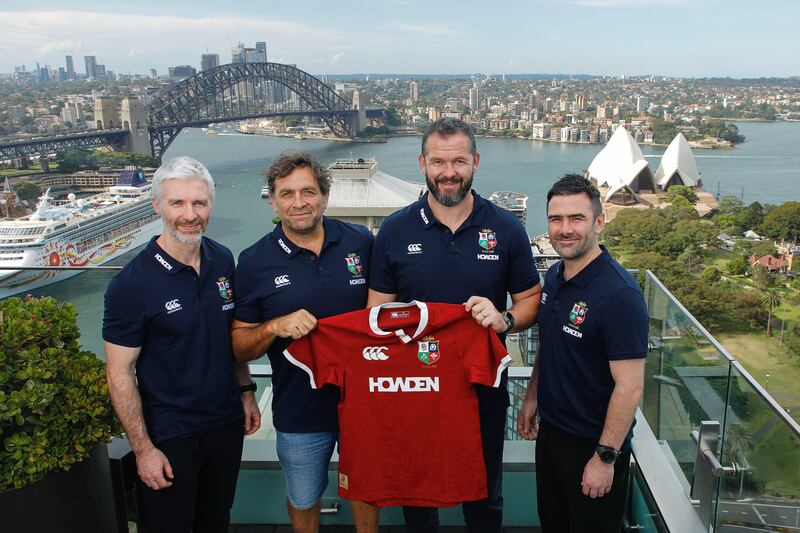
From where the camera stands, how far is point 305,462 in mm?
1450

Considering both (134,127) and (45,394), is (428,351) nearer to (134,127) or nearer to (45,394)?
(45,394)

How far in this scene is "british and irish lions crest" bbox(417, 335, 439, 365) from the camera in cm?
135

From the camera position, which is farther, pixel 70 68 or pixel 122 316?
pixel 70 68

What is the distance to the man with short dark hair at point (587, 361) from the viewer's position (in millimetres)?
1198

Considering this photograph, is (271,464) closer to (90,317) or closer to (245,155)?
(90,317)

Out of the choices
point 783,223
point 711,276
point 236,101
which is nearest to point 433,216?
point 711,276

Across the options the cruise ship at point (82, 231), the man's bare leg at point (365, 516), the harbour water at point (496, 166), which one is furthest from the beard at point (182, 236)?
the harbour water at point (496, 166)

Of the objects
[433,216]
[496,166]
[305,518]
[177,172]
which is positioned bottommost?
[496,166]

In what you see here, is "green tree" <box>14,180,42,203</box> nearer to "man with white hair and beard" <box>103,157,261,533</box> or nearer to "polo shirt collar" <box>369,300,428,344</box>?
"man with white hair and beard" <box>103,157,261,533</box>

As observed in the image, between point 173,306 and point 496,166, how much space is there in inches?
1558

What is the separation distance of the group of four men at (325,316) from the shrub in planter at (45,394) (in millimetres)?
123

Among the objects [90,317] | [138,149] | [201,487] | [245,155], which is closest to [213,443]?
[201,487]

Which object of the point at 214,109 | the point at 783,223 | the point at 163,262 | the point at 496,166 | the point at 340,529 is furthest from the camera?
the point at 214,109

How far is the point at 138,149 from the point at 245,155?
899 centimetres
